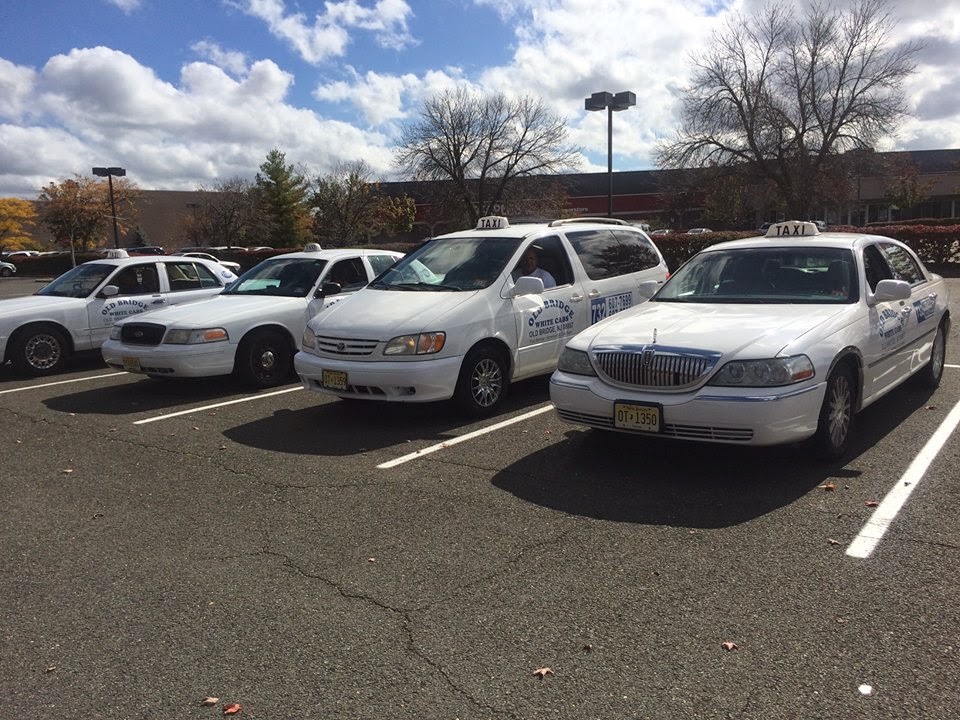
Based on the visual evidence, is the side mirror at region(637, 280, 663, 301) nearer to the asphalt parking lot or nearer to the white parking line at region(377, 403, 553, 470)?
the white parking line at region(377, 403, 553, 470)

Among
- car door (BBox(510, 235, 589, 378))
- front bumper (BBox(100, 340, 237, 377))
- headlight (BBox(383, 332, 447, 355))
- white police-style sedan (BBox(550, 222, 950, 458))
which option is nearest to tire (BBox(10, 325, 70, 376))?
front bumper (BBox(100, 340, 237, 377))

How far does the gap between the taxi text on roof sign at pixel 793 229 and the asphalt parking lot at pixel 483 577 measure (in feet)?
5.69

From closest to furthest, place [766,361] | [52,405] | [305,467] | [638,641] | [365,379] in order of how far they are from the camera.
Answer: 1. [638,641]
2. [766,361]
3. [305,467]
4. [365,379]
5. [52,405]

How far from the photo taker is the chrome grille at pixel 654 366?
5.04 meters

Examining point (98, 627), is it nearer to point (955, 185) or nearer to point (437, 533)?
point (437, 533)

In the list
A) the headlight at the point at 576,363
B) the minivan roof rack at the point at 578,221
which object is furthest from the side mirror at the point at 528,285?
the headlight at the point at 576,363

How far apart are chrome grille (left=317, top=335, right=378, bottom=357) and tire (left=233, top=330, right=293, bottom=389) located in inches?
80.3

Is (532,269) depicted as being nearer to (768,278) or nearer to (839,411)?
(768,278)

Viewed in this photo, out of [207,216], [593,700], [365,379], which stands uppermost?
[207,216]

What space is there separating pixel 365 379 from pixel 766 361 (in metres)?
3.26

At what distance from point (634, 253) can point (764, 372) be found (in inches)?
174

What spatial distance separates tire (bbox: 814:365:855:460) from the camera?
5205 mm

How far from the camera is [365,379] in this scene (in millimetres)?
6734

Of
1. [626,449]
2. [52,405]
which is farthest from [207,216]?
[626,449]
